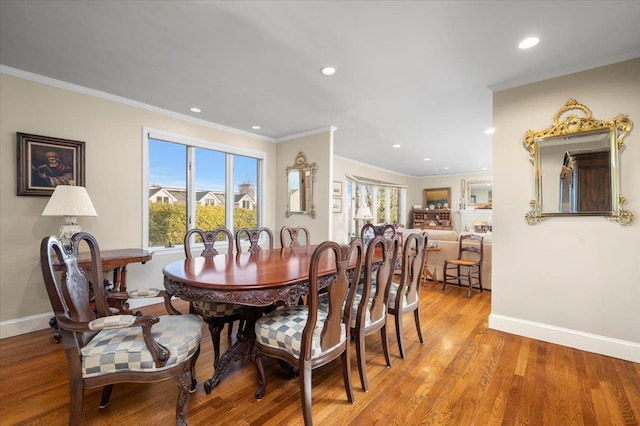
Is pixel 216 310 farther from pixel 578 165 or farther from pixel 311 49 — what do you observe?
pixel 578 165

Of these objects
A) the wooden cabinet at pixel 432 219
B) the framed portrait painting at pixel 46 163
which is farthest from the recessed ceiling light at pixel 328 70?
the wooden cabinet at pixel 432 219

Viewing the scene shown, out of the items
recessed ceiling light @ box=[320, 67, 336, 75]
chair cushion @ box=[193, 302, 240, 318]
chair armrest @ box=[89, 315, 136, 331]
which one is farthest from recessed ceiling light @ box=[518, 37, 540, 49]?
chair armrest @ box=[89, 315, 136, 331]

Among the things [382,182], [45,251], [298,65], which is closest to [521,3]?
[298,65]

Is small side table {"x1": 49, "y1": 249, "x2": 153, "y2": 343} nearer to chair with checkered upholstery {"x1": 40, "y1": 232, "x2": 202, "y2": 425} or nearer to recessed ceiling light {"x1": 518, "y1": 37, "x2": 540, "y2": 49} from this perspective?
chair with checkered upholstery {"x1": 40, "y1": 232, "x2": 202, "y2": 425}

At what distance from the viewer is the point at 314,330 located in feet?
5.32

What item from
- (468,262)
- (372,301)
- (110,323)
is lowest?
(468,262)

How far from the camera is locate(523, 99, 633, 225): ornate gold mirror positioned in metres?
2.40

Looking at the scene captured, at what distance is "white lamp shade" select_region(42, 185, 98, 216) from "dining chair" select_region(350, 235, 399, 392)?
8.80ft

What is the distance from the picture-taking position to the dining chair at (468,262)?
4.40 metres

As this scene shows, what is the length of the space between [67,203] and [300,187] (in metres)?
2.97

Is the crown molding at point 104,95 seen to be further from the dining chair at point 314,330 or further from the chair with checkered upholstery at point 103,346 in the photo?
the dining chair at point 314,330

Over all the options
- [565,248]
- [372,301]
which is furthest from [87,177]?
[565,248]

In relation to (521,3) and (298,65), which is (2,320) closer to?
(298,65)

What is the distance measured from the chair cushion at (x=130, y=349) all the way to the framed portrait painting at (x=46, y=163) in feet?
7.33
